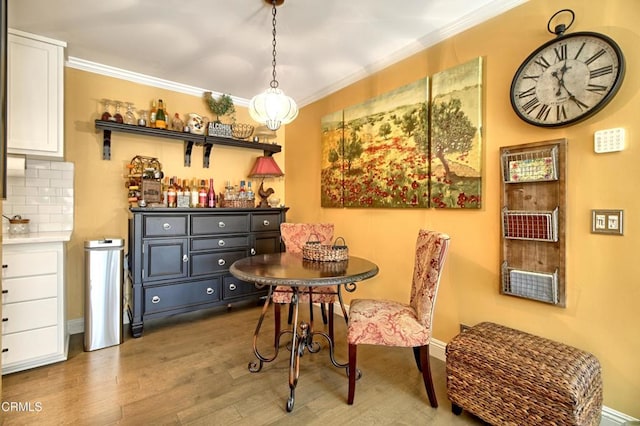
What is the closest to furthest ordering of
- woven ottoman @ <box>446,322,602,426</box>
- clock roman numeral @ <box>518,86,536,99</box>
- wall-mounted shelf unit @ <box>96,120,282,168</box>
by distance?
woven ottoman @ <box>446,322,602,426</box>
clock roman numeral @ <box>518,86,536,99</box>
wall-mounted shelf unit @ <box>96,120,282,168</box>

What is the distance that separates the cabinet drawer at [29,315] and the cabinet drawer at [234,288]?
4.37ft

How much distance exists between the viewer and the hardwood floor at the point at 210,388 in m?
1.63

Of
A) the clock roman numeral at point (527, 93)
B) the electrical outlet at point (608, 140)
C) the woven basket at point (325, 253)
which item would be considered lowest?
the woven basket at point (325, 253)

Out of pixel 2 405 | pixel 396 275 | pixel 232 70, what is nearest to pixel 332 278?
pixel 396 275

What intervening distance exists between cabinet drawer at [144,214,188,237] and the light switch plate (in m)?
3.08

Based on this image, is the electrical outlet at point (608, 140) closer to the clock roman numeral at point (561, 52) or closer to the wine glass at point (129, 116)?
the clock roman numeral at point (561, 52)

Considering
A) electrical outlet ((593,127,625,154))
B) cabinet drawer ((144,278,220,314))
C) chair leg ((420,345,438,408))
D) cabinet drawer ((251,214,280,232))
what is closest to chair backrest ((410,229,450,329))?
chair leg ((420,345,438,408))

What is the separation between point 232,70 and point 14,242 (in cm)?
224

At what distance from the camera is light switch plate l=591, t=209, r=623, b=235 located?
1.50 meters

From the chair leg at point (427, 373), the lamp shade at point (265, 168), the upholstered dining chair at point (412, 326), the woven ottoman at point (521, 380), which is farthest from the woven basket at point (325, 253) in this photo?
the lamp shade at point (265, 168)

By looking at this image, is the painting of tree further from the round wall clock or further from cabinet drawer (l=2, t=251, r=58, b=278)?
cabinet drawer (l=2, t=251, r=58, b=278)

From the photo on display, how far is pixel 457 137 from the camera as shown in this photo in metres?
2.17

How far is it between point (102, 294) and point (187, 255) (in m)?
0.72

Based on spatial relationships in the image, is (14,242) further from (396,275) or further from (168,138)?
(396,275)
